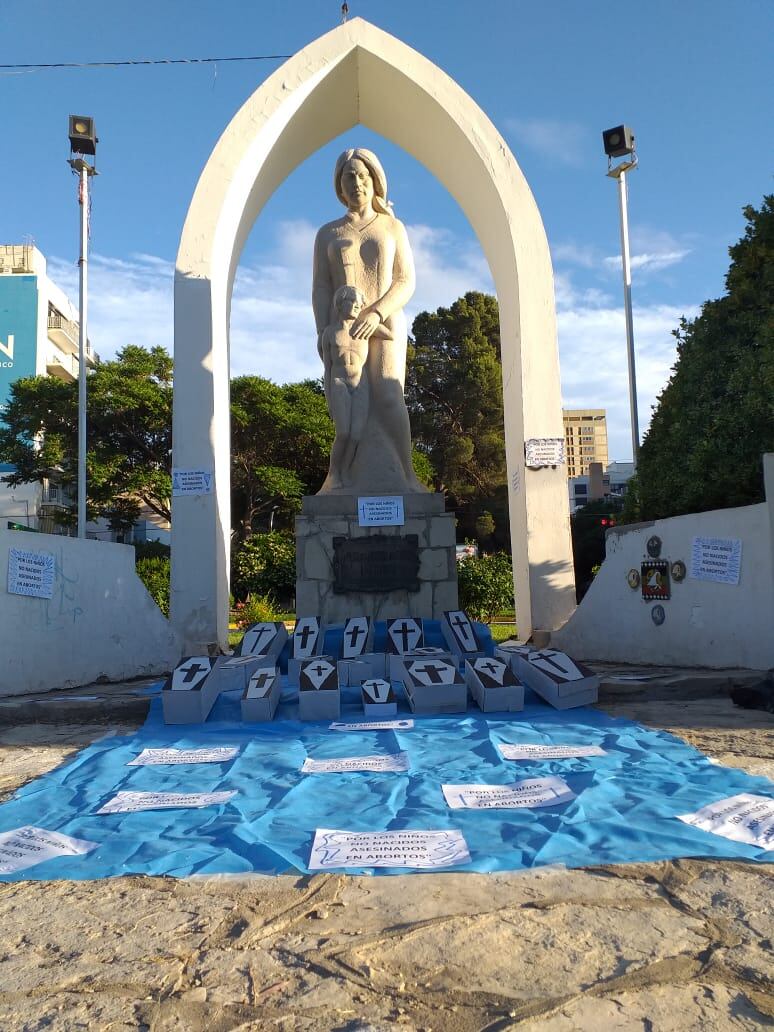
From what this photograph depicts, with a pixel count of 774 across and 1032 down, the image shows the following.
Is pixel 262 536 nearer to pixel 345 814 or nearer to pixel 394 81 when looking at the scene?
pixel 394 81

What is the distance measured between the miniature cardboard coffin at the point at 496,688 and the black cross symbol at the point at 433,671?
0.74 feet

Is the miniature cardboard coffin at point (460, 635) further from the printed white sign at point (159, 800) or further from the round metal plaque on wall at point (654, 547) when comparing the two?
the printed white sign at point (159, 800)

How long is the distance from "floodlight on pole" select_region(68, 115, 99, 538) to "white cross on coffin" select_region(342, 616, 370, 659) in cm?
746

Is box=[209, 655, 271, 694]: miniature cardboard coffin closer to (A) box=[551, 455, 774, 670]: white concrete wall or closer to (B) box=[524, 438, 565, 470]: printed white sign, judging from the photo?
(A) box=[551, 455, 774, 670]: white concrete wall

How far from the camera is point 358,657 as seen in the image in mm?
5520

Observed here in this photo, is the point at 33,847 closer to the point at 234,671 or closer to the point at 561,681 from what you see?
the point at 234,671

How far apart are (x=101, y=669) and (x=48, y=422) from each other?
16.4m

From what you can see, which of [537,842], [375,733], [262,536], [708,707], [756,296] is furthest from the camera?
[262,536]

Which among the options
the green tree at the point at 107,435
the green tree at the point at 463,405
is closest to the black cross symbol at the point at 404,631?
the green tree at the point at 107,435

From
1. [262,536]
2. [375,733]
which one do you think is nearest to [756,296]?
[375,733]

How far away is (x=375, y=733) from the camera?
408 centimetres

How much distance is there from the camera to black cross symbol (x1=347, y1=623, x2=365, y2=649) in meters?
5.78

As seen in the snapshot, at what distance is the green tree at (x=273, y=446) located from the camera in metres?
20.5

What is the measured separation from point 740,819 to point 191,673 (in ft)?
10.6
